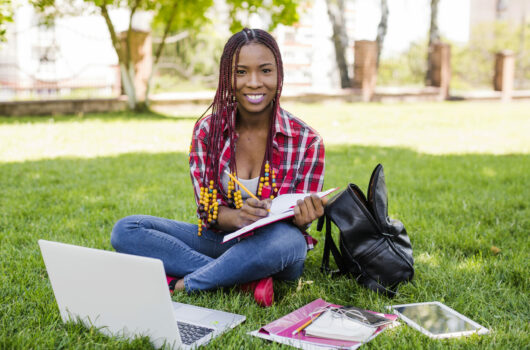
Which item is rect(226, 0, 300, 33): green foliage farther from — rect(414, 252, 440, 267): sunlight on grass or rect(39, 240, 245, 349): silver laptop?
rect(39, 240, 245, 349): silver laptop

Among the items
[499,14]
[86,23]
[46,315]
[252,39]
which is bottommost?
[46,315]

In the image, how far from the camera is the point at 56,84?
1359cm

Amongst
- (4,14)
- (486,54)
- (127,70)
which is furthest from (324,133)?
(486,54)

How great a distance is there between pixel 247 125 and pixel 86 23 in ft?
73.1

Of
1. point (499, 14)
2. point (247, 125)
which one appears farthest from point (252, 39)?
point (499, 14)

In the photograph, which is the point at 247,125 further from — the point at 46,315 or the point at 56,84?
the point at 56,84

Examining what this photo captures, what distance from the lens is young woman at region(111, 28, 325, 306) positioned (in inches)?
101

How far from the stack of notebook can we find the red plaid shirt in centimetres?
68

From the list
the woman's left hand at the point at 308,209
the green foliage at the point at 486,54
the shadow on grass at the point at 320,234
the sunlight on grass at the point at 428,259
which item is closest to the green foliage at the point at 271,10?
the shadow on grass at the point at 320,234

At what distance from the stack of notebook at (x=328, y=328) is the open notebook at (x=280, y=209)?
1.32 ft

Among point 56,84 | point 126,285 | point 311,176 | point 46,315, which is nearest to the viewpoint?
point 126,285

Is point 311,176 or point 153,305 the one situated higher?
point 311,176

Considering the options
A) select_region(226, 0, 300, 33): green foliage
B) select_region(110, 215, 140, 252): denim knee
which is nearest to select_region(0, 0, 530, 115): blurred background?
select_region(226, 0, 300, 33): green foliage

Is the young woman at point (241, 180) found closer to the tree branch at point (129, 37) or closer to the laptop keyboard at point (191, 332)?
the laptop keyboard at point (191, 332)
